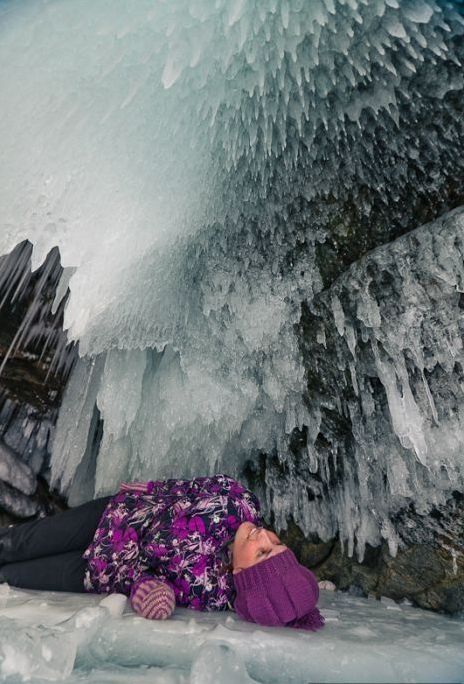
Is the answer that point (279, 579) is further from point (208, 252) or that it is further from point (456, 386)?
point (208, 252)

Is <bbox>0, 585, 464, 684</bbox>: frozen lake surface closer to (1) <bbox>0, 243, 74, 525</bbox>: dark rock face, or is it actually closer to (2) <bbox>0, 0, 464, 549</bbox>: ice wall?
(2) <bbox>0, 0, 464, 549</bbox>: ice wall

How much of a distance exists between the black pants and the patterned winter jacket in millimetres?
184

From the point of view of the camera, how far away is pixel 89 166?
8.64ft

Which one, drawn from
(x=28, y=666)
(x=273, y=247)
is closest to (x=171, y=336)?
(x=273, y=247)

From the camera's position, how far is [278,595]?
218 cm

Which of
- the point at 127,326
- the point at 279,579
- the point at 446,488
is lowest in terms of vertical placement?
the point at 279,579

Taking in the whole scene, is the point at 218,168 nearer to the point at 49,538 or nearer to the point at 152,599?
the point at 152,599

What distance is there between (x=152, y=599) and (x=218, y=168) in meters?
2.11

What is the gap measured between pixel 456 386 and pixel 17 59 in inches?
110

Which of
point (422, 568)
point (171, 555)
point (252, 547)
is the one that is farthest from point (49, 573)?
point (422, 568)

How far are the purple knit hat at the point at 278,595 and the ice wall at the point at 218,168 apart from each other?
1047 mm

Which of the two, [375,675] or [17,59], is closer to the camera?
[375,675]

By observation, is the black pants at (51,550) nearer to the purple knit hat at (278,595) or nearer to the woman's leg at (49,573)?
the woman's leg at (49,573)

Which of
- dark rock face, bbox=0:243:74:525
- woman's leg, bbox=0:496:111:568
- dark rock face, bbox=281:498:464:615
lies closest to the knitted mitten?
woman's leg, bbox=0:496:111:568
